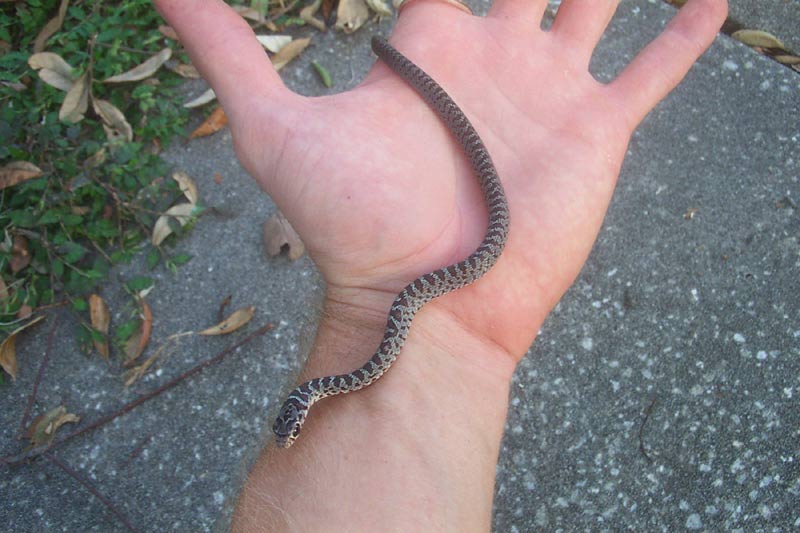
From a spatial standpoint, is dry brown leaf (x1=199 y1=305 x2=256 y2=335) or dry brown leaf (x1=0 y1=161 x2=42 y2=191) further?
dry brown leaf (x1=0 y1=161 x2=42 y2=191)

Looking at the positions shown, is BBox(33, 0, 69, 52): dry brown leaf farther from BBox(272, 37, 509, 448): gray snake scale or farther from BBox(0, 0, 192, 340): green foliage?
BBox(272, 37, 509, 448): gray snake scale

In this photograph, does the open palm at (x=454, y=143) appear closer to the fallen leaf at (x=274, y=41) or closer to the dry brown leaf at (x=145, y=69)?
the fallen leaf at (x=274, y=41)

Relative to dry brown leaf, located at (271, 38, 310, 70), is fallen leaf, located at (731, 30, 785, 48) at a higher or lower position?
higher

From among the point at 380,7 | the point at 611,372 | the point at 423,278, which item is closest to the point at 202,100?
the point at 380,7

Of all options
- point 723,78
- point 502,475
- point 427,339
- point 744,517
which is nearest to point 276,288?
point 427,339

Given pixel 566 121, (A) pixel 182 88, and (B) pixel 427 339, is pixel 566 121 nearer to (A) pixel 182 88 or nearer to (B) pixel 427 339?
(B) pixel 427 339

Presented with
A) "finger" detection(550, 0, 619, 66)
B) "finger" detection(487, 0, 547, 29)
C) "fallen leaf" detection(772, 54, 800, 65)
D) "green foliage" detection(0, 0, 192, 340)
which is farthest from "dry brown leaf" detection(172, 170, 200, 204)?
"fallen leaf" detection(772, 54, 800, 65)
